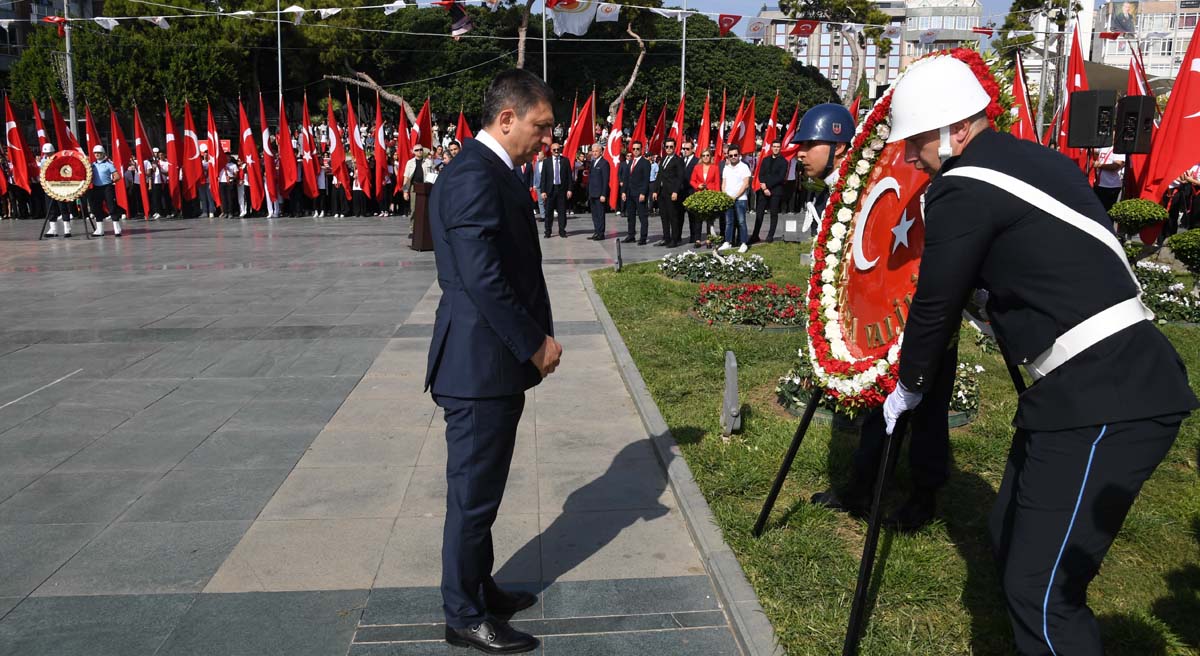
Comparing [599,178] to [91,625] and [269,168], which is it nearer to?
[269,168]

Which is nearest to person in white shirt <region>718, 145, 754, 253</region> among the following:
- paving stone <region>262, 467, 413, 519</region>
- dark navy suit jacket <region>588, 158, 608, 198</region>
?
dark navy suit jacket <region>588, 158, 608, 198</region>

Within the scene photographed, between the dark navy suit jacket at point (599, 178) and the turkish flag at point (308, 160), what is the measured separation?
34.7 feet

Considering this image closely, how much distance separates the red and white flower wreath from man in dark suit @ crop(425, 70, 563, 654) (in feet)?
4.00

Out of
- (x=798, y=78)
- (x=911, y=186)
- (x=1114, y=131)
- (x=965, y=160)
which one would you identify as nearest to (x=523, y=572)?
(x=911, y=186)

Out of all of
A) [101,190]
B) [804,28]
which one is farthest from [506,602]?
[804,28]

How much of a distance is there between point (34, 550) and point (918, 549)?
3.93m

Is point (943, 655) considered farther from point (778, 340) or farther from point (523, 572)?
point (778, 340)

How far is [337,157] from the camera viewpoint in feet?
85.7

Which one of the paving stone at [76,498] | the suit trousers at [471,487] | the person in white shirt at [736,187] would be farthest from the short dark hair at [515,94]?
the person in white shirt at [736,187]

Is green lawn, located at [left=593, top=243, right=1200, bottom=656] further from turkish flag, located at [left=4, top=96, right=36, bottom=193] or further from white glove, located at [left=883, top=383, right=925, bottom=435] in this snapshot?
turkish flag, located at [left=4, top=96, right=36, bottom=193]

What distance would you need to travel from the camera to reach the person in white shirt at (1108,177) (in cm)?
1630

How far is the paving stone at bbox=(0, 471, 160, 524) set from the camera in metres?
4.65

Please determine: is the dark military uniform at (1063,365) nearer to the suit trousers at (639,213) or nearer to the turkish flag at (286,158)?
the suit trousers at (639,213)

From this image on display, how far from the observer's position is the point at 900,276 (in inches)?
138
